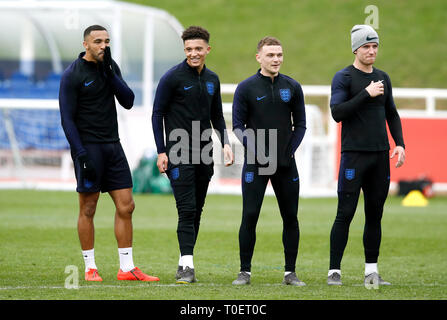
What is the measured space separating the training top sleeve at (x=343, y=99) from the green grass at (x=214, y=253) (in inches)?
58.1

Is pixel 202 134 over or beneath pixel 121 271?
over

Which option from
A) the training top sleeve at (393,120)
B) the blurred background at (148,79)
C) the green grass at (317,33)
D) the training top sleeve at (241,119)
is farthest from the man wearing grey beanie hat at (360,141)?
the green grass at (317,33)

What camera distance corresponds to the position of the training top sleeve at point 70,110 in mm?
7508

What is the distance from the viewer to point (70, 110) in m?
7.54

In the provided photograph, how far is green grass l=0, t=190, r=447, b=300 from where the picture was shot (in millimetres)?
7012

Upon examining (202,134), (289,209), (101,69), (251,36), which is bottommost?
(289,209)

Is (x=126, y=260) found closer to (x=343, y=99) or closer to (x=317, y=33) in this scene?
(x=343, y=99)

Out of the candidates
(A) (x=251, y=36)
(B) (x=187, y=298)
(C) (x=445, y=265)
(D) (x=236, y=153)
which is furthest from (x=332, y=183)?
(A) (x=251, y=36)

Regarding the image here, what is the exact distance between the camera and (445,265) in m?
9.26

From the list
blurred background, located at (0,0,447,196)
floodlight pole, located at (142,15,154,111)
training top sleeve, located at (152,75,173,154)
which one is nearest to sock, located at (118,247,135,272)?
training top sleeve, located at (152,75,173,154)
